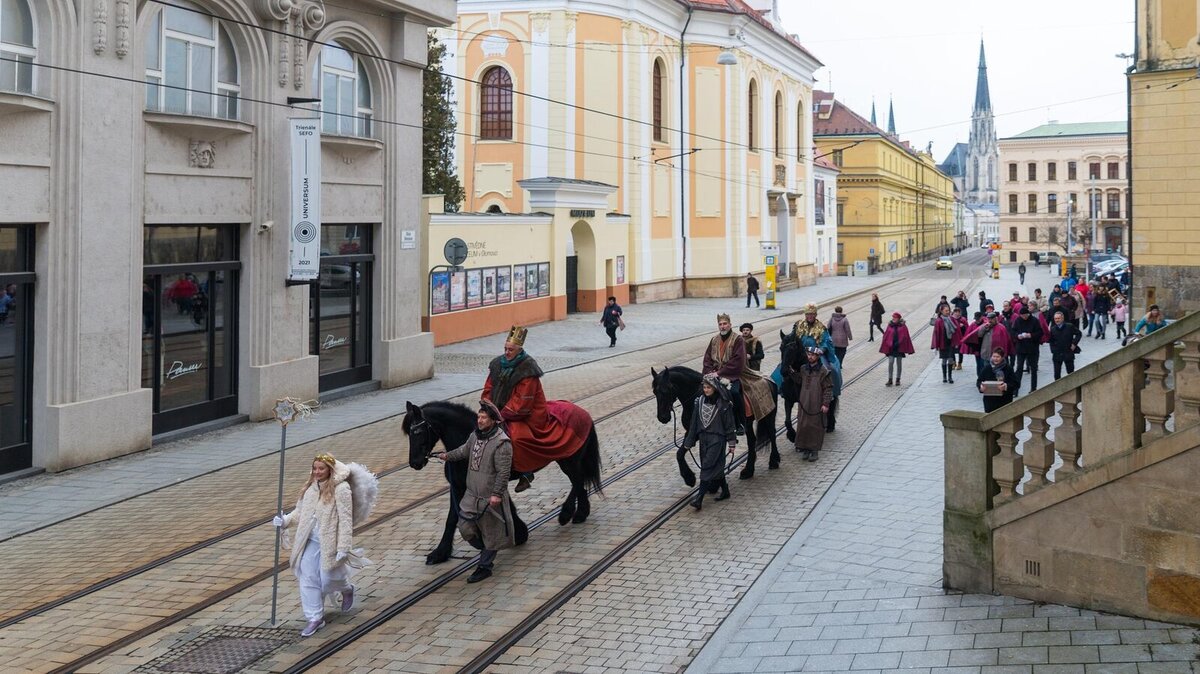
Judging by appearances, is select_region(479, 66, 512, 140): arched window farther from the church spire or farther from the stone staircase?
the church spire

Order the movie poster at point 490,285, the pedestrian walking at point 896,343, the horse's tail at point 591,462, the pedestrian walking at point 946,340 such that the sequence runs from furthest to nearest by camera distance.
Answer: the movie poster at point 490,285 → the pedestrian walking at point 946,340 → the pedestrian walking at point 896,343 → the horse's tail at point 591,462

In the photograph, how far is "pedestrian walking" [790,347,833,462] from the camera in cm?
1442

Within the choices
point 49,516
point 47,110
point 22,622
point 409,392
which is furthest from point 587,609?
point 409,392

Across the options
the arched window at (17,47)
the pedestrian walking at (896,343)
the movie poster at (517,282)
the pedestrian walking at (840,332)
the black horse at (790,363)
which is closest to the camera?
the arched window at (17,47)

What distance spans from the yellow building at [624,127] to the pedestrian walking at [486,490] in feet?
89.9

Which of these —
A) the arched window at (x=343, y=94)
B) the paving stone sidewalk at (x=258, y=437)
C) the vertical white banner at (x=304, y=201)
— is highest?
the arched window at (x=343, y=94)

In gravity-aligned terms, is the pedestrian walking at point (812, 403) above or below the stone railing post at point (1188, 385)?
below

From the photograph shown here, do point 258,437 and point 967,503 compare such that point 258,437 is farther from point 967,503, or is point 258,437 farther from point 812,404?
point 967,503

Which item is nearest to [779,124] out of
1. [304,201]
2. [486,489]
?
[304,201]

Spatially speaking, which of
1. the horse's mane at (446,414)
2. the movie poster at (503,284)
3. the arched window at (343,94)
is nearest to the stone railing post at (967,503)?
the horse's mane at (446,414)

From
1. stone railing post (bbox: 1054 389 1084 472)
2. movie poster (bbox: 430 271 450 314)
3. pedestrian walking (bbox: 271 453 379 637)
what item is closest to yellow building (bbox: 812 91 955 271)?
movie poster (bbox: 430 271 450 314)

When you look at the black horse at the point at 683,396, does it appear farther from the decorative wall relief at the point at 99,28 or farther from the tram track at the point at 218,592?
the decorative wall relief at the point at 99,28

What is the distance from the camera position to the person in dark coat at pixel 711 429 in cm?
1170

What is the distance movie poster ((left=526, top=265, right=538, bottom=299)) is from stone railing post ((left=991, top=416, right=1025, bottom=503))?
89.0 feet
